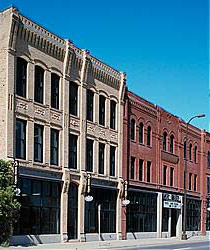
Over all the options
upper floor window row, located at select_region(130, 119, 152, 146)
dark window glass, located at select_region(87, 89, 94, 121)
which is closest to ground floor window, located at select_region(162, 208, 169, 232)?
upper floor window row, located at select_region(130, 119, 152, 146)

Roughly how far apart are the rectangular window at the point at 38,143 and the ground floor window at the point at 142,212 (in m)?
11.8

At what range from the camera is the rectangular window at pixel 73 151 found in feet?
107

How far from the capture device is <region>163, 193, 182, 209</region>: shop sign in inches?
1797

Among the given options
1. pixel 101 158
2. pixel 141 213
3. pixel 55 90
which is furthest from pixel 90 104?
pixel 141 213

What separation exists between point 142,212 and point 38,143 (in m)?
15.2

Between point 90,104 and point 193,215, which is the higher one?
point 90,104

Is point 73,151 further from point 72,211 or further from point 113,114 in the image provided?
point 113,114

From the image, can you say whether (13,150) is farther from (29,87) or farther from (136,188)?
(136,188)

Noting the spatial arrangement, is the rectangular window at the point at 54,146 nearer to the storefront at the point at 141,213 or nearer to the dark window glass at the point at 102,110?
the dark window glass at the point at 102,110

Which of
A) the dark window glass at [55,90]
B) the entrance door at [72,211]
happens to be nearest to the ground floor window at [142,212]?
the entrance door at [72,211]

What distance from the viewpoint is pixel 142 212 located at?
41531 mm

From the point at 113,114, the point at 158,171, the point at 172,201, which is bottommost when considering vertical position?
the point at 172,201

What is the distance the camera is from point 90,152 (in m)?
34.8

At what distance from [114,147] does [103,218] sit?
18.0 feet
